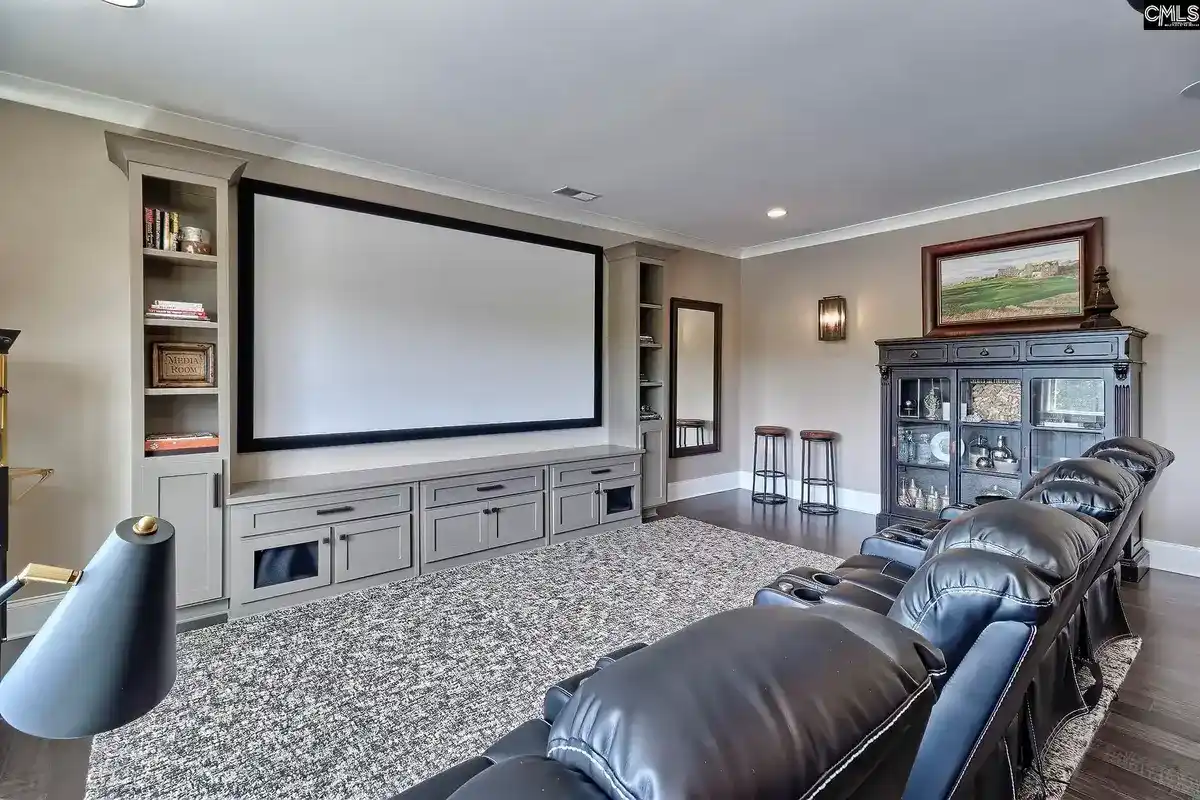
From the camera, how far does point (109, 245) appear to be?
3115 mm

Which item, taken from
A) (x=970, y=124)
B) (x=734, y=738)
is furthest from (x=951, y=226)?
(x=734, y=738)

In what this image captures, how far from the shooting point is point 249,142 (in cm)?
351

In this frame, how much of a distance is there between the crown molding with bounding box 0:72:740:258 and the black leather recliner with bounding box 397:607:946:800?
3949 mm

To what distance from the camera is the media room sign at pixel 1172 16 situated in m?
2.31

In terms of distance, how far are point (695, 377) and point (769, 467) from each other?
54.3 inches

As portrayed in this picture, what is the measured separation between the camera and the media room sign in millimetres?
2314

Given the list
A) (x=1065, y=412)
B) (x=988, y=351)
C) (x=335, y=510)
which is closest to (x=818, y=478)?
(x=988, y=351)

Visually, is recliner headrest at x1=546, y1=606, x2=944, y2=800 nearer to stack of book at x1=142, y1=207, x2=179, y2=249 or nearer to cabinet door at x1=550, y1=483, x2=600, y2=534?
stack of book at x1=142, y1=207, x2=179, y2=249

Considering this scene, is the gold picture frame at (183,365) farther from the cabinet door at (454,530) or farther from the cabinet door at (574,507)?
the cabinet door at (574,507)

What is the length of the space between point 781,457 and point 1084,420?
2819 millimetres

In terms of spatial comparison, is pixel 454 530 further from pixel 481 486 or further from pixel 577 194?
pixel 577 194

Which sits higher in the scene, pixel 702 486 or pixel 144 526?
pixel 144 526

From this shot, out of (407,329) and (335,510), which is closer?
(335,510)

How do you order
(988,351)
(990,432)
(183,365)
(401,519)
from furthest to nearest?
1. (990,432)
2. (988,351)
3. (401,519)
4. (183,365)
